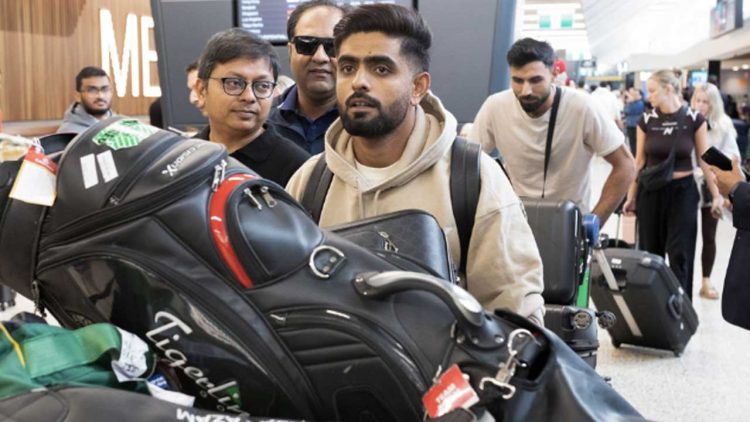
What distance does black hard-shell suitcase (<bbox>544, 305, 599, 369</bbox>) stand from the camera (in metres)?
3.38

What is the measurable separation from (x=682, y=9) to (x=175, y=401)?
139ft

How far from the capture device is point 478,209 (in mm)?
1861

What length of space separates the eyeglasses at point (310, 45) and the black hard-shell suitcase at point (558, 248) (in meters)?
0.99

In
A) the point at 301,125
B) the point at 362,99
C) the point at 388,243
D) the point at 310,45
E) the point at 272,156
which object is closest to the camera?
the point at 388,243

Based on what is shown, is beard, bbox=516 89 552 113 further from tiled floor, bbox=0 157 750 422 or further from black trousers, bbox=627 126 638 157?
black trousers, bbox=627 126 638 157

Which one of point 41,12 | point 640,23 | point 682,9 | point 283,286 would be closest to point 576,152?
A: point 283,286

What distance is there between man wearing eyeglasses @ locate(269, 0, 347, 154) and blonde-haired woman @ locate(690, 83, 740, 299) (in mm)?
3667

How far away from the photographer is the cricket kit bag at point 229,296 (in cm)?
102

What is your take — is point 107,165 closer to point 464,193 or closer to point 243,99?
point 464,193

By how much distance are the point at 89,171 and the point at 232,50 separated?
1.73 meters

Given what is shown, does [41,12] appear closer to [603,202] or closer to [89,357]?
[603,202]

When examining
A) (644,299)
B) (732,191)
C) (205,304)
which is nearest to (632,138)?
(644,299)

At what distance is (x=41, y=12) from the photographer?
780 centimetres

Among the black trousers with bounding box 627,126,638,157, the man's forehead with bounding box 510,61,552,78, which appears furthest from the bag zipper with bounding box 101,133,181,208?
the black trousers with bounding box 627,126,638,157
